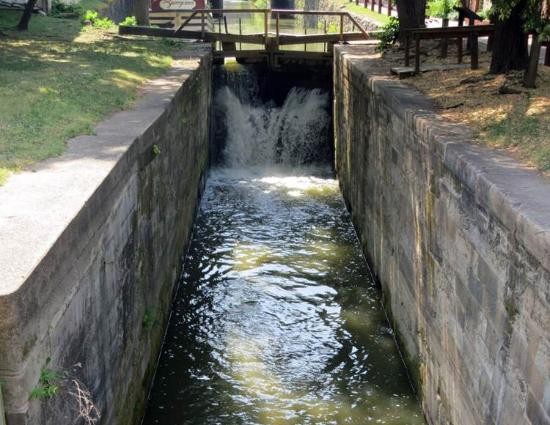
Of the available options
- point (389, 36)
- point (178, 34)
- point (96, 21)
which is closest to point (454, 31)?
point (389, 36)

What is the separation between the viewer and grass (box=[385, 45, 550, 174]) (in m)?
6.93

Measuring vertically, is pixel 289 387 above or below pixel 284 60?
below

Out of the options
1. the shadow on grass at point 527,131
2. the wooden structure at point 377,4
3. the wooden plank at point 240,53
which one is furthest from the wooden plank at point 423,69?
the wooden structure at point 377,4

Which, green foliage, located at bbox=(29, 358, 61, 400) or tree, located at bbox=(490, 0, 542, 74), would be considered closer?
green foliage, located at bbox=(29, 358, 61, 400)

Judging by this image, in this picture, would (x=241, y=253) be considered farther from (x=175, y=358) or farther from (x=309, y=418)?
(x=309, y=418)

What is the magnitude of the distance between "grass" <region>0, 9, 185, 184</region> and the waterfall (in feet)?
7.84

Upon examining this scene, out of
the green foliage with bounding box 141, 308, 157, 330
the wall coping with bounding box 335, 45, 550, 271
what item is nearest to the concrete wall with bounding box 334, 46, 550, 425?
the wall coping with bounding box 335, 45, 550, 271

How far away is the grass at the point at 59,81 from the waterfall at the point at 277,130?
7.84 feet

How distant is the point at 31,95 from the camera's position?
9.42 meters

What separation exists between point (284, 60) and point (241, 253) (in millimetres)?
7751

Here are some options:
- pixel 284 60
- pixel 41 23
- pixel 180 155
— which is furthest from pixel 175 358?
pixel 41 23

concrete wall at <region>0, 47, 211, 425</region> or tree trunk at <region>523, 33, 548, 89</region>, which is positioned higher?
tree trunk at <region>523, 33, 548, 89</region>

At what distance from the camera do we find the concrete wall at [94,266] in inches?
161

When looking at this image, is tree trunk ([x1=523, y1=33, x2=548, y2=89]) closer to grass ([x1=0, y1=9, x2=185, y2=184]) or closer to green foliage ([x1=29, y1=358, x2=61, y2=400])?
grass ([x1=0, y1=9, x2=185, y2=184])
